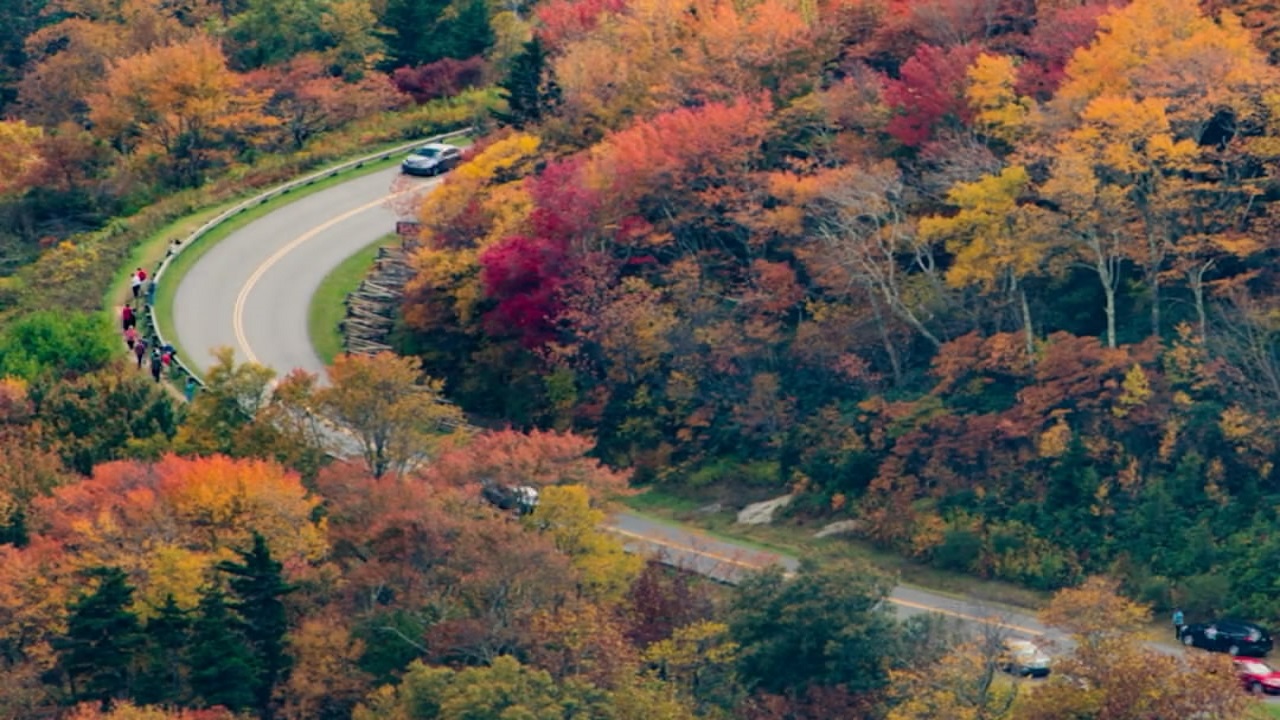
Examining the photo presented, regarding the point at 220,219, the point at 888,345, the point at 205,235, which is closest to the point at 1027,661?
the point at 888,345

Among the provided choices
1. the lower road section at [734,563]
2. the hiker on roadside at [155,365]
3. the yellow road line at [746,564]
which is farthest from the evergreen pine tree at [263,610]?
the hiker on roadside at [155,365]

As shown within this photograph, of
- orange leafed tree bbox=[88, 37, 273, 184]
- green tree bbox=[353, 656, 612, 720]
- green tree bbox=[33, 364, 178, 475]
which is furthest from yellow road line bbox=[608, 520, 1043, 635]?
orange leafed tree bbox=[88, 37, 273, 184]

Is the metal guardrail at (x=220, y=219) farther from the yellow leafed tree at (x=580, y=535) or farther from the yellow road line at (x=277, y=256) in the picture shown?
the yellow leafed tree at (x=580, y=535)

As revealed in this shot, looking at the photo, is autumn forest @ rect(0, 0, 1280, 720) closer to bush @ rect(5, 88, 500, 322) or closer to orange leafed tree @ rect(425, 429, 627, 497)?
orange leafed tree @ rect(425, 429, 627, 497)

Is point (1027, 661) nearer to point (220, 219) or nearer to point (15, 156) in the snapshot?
point (220, 219)

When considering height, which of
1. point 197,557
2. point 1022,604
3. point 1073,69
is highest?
point 1073,69

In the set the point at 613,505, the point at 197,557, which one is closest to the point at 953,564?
the point at 613,505

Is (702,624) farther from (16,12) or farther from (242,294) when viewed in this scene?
(16,12)
